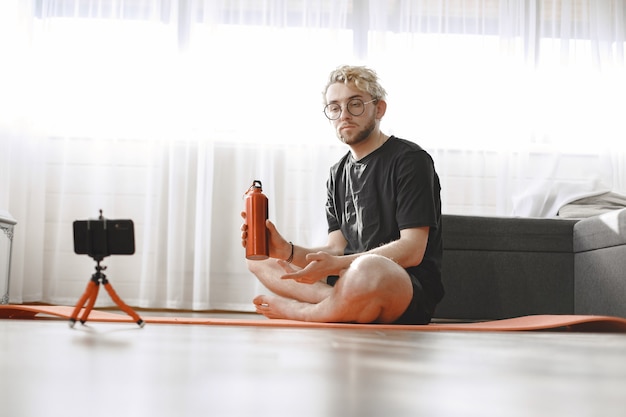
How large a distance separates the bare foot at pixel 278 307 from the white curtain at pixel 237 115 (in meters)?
1.37

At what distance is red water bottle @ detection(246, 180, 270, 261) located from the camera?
186 cm

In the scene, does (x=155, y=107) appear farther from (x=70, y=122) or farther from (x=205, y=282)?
(x=205, y=282)

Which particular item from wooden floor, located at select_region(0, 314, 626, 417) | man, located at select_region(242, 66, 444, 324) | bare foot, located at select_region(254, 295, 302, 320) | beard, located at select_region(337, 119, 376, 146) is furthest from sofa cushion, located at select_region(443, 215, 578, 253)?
wooden floor, located at select_region(0, 314, 626, 417)

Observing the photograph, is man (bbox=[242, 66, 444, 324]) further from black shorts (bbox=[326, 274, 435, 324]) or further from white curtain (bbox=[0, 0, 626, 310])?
white curtain (bbox=[0, 0, 626, 310])

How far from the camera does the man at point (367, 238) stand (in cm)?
206

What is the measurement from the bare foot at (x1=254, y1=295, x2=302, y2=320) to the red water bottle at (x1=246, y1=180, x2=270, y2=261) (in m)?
0.47

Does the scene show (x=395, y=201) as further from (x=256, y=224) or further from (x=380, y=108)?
(x=256, y=224)

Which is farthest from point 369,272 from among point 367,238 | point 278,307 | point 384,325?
point 278,307

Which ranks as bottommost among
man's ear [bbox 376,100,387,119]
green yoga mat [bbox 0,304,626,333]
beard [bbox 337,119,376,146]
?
green yoga mat [bbox 0,304,626,333]

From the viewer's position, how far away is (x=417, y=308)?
216cm

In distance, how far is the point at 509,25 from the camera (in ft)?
13.3

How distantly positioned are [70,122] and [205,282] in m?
1.12

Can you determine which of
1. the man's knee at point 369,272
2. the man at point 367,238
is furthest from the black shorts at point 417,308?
the man's knee at point 369,272

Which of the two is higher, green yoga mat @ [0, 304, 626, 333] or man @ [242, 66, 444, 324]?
man @ [242, 66, 444, 324]
